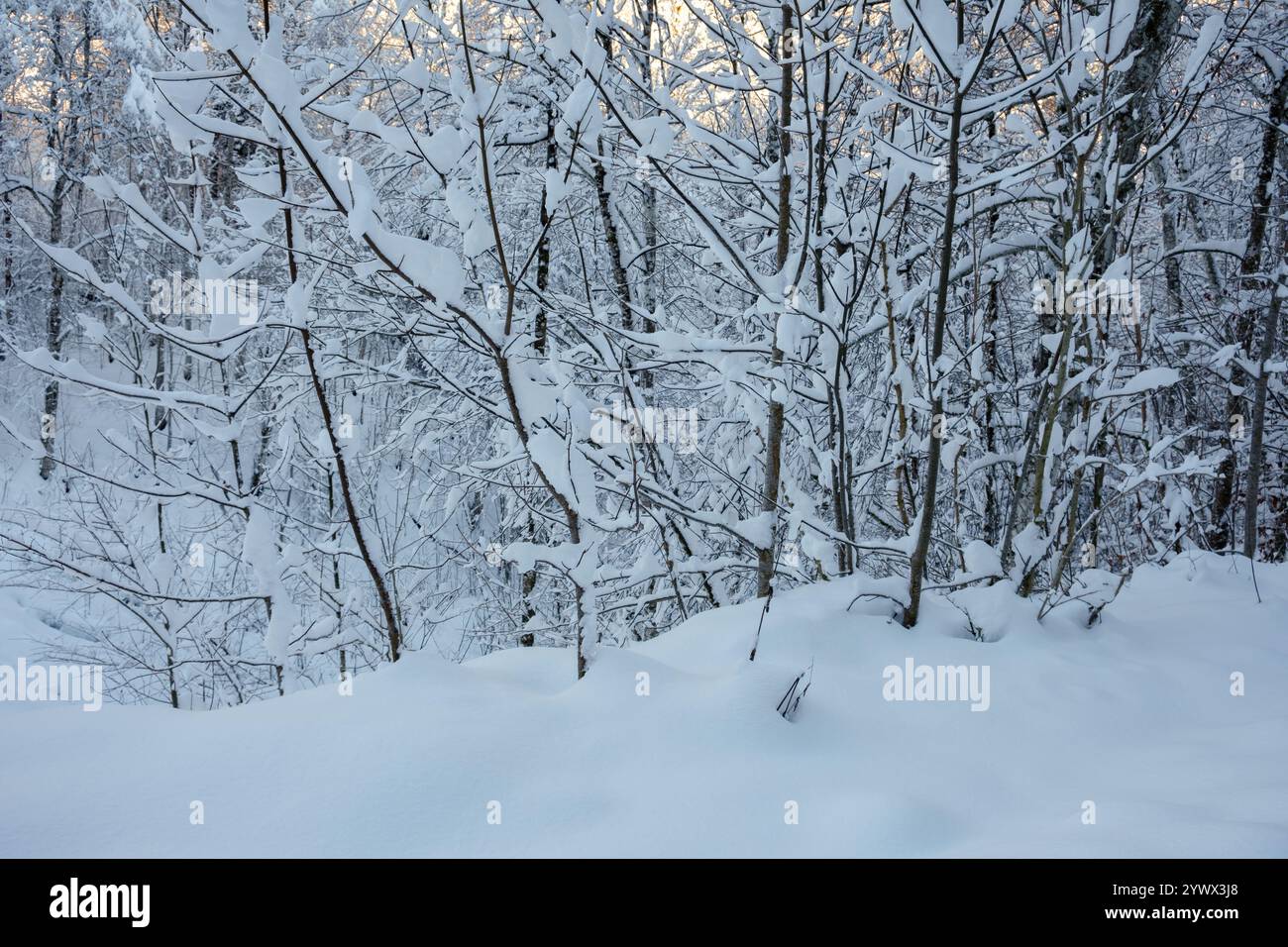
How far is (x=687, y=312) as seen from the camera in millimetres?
7445

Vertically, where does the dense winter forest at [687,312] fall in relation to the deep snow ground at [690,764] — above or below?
above

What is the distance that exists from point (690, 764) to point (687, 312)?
631 centimetres

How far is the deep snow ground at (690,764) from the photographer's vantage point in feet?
4.16

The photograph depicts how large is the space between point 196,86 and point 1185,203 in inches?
328

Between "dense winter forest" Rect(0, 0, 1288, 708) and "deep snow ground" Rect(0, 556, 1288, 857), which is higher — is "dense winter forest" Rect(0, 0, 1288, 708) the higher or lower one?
the higher one

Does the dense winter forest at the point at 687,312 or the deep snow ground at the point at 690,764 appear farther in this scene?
the dense winter forest at the point at 687,312

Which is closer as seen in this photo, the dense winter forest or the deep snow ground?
the deep snow ground

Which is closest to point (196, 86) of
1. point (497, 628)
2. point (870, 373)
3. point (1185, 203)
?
point (870, 373)

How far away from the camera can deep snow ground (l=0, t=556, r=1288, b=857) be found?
1268 millimetres

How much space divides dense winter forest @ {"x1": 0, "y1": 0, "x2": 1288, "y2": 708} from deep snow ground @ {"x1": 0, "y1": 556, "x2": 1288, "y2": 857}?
0.38 m

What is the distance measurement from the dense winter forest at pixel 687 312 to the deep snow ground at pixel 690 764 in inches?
14.9

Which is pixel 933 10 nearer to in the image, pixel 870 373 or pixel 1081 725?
pixel 1081 725
